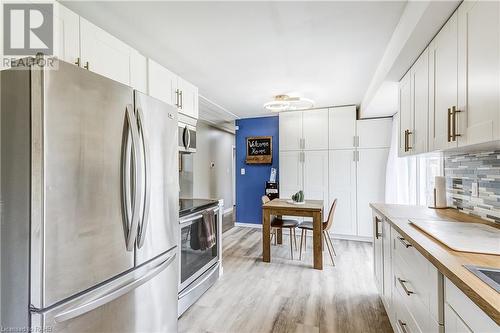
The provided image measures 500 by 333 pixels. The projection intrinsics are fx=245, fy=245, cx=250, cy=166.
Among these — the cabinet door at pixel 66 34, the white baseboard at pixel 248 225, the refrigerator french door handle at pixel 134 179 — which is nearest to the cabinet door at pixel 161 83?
the cabinet door at pixel 66 34

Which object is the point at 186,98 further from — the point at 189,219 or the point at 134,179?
the point at 134,179

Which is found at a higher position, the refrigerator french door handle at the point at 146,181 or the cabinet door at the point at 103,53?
the cabinet door at the point at 103,53

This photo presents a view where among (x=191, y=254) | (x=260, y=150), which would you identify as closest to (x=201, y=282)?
(x=191, y=254)

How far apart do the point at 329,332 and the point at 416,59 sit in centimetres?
230

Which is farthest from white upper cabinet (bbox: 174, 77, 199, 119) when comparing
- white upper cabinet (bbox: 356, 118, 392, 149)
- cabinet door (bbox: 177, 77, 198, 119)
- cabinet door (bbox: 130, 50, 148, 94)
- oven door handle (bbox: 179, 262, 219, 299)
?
white upper cabinet (bbox: 356, 118, 392, 149)

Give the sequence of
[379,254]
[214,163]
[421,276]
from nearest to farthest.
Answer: [421,276], [379,254], [214,163]

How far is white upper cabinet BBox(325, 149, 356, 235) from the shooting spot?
4.30 m

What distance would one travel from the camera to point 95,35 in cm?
167

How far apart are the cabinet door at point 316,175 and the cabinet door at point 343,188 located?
0.10m

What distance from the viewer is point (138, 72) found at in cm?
206

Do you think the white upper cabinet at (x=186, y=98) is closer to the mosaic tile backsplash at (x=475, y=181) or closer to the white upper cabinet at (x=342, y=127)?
the mosaic tile backsplash at (x=475, y=181)

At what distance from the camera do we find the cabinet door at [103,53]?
1.61m

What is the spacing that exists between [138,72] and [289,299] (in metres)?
2.47

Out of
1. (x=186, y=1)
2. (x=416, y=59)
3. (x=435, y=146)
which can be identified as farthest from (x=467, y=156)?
(x=186, y=1)
